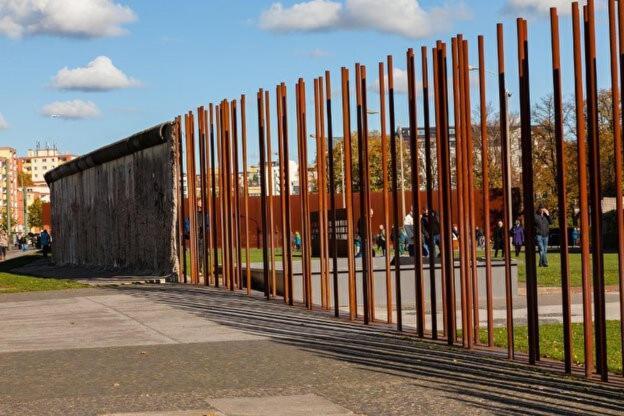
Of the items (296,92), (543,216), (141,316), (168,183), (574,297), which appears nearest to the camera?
(141,316)

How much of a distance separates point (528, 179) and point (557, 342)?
3.12 metres

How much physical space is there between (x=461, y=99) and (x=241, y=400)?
4294 millimetres

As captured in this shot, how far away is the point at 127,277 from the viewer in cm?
2342

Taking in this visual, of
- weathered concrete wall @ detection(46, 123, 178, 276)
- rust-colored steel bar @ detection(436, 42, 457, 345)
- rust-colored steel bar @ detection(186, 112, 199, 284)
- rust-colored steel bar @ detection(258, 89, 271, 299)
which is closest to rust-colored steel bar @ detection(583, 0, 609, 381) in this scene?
rust-colored steel bar @ detection(436, 42, 457, 345)

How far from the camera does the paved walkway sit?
8.06 meters

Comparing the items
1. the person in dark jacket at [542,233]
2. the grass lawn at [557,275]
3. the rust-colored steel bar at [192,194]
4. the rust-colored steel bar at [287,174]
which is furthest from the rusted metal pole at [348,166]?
the person in dark jacket at [542,233]

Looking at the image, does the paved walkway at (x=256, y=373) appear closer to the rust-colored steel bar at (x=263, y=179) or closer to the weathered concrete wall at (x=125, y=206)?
the rust-colored steel bar at (x=263, y=179)

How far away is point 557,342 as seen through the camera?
12.3 meters

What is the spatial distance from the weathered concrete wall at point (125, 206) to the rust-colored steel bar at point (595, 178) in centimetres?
1377

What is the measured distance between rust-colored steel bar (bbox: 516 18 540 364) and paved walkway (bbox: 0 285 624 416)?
0.44m

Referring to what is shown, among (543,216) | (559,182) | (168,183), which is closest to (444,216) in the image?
(559,182)

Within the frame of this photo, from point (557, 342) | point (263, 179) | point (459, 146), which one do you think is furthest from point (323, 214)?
point (459, 146)

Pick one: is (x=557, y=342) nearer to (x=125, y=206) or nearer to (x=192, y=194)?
(x=192, y=194)

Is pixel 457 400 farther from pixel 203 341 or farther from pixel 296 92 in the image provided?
pixel 296 92
